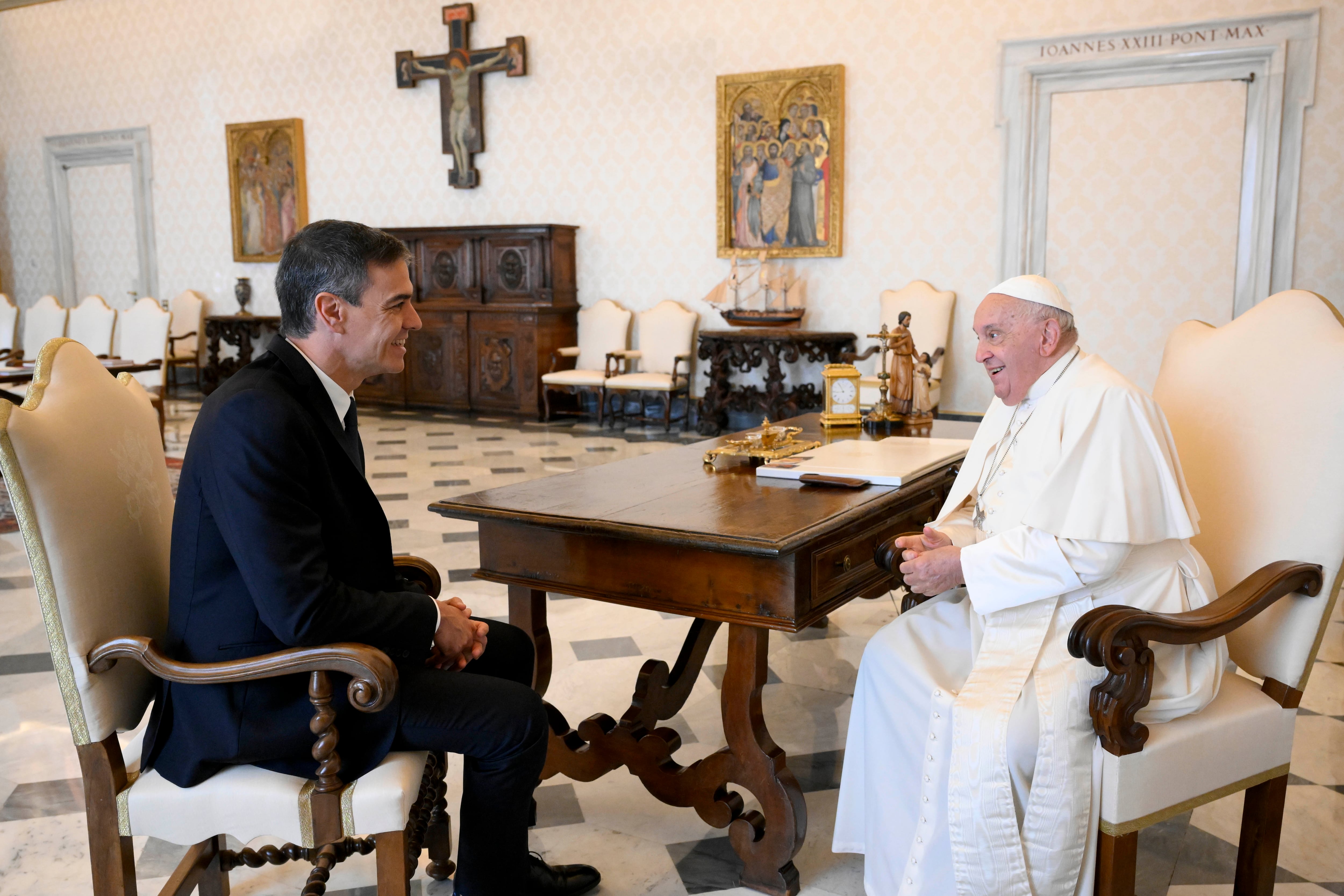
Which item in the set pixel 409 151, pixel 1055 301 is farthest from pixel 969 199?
pixel 1055 301

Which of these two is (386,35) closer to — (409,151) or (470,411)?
(409,151)

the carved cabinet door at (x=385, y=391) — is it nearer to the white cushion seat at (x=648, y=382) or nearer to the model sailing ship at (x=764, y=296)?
the white cushion seat at (x=648, y=382)

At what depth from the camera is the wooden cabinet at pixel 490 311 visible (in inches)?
392

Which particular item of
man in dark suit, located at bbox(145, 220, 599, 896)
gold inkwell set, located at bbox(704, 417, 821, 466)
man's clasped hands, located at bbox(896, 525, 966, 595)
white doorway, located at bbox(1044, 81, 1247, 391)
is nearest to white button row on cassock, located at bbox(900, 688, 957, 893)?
man's clasped hands, located at bbox(896, 525, 966, 595)

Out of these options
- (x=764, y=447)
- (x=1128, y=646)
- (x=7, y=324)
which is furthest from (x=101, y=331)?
(x=1128, y=646)

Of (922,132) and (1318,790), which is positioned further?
(922,132)

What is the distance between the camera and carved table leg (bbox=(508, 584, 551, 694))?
2.56 meters

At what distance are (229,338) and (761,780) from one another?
11.1 meters

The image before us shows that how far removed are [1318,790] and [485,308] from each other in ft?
27.5

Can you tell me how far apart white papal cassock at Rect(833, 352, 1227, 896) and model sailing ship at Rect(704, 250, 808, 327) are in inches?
265

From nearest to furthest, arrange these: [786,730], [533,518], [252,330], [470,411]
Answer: [533,518] → [786,730] → [470,411] → [252,330]

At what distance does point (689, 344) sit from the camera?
9523 mm

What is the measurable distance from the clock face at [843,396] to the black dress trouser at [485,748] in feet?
6.57

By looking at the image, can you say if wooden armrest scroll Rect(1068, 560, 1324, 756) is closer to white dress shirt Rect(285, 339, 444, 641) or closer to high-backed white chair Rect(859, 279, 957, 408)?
white dress shirt Rect(285, 339, 444, 641)
